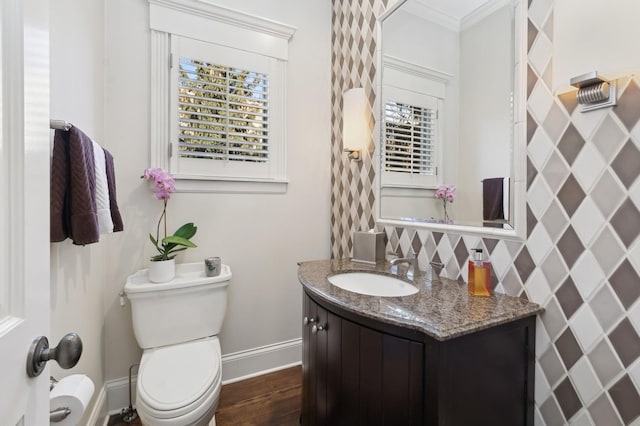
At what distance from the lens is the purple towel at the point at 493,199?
3.72 feet

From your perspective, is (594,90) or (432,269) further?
(432,269)

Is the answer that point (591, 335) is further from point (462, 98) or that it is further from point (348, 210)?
point (348, 210)

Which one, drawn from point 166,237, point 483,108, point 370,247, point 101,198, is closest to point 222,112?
point 166,237

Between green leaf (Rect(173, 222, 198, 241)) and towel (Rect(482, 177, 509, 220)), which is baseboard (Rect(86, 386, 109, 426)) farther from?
towel (Rect(482, 177, 509, 220))

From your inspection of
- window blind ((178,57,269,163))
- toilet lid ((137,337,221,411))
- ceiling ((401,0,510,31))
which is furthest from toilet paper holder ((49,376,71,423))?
ceiling ((401,0,510,31))

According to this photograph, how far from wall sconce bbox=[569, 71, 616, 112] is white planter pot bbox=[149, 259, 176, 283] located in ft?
5.98

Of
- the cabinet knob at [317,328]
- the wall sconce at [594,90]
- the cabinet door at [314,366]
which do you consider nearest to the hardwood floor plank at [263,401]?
the cabinet door at [314,366]

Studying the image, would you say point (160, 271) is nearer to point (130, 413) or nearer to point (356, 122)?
point (130, 413)

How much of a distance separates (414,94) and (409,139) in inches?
8.8

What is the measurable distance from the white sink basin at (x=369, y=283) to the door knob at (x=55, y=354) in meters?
0.94

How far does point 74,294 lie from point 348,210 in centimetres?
150

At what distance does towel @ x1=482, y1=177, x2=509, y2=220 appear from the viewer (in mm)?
1120

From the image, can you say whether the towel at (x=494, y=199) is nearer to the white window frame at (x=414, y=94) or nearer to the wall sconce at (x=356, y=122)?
the white window frame at (x=414, y=94)

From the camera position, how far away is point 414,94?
1548 mm
